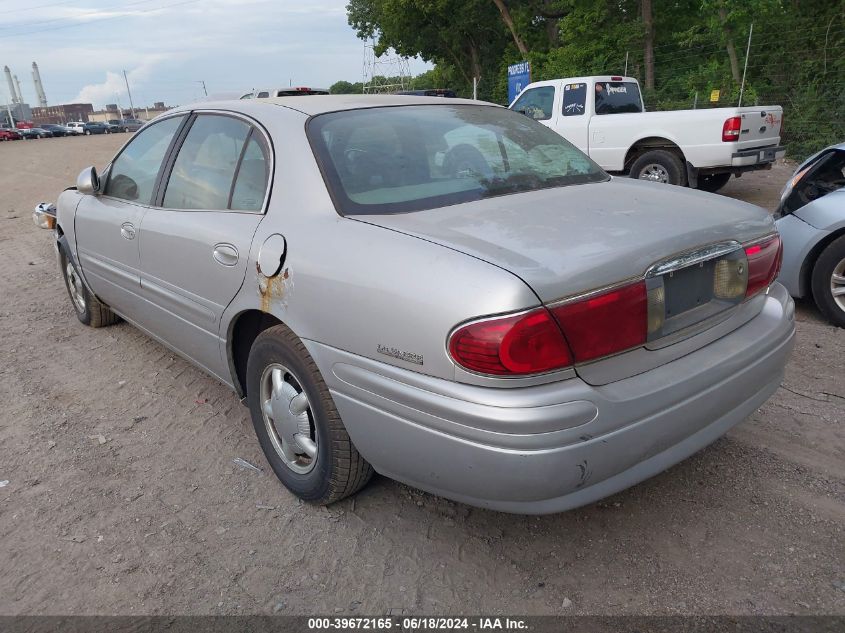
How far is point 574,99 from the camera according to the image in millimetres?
10242

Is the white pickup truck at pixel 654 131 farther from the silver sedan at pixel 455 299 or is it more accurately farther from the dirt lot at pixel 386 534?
the silver sedan at pixel 455 299

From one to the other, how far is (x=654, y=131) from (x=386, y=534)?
8.09 meters

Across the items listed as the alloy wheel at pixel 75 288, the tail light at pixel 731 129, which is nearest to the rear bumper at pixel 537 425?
the alloy wheel at pixel 75 288

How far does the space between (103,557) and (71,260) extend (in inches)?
117

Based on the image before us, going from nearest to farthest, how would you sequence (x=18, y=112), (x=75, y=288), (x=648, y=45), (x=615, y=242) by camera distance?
1. (x=615, y=242)
2. (x=75, y=288)
3. (x=648, y=45)
4. (x=18, y=112)

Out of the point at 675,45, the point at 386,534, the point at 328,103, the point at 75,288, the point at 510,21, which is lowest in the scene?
the point at 386,534

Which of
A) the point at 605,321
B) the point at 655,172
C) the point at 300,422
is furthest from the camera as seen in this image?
the point at 655,172

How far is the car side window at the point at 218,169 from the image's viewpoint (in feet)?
9.75

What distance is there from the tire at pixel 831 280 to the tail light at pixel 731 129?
14.7ft

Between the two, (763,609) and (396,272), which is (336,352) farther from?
(763,609)

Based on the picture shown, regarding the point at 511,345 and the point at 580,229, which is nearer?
the point at 511,345

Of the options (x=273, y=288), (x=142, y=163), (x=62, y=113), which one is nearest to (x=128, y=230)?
(x=142, y=163)

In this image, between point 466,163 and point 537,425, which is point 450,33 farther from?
point 537,425

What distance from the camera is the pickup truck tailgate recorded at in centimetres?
850
